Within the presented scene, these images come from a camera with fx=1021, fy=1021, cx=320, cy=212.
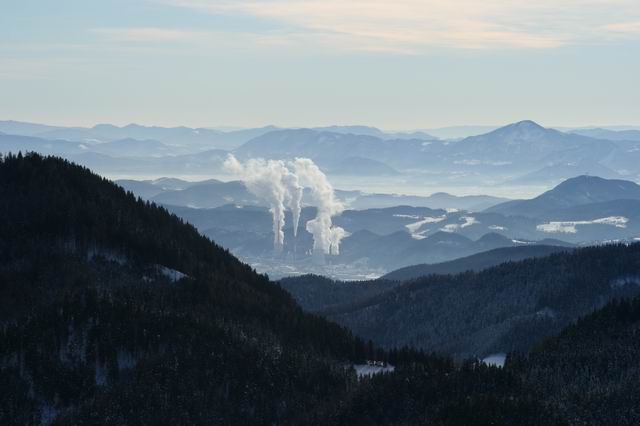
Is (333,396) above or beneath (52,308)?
beneath

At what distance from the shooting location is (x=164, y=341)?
193125mm

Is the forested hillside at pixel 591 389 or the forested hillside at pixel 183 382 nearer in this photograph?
the forested hillside at pixel 591 389

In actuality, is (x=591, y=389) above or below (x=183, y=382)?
above

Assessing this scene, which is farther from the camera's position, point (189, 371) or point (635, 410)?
point (189, 371)

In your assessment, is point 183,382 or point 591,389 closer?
point 591,389

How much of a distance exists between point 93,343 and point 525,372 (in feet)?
265

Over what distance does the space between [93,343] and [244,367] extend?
1119 inches

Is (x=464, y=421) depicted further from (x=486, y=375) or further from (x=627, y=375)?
(x=627, y=375)

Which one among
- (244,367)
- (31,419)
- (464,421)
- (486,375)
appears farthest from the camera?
(244,367)

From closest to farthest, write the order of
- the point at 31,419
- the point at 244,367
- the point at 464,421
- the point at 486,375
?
the point at 464,421 → the point at 31,419 → the point at 486,375 → the point at 244,367

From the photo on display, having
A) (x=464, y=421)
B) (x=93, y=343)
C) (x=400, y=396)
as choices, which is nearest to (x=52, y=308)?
(x=93, y=343)

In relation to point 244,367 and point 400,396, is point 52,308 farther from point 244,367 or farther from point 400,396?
point 400,396

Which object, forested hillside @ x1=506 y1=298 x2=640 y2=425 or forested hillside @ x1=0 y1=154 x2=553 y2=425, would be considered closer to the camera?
forested hillside @ x1=506 y1=298 x2=640 y2=425

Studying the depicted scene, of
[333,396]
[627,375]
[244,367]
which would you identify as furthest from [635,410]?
[244,367]
